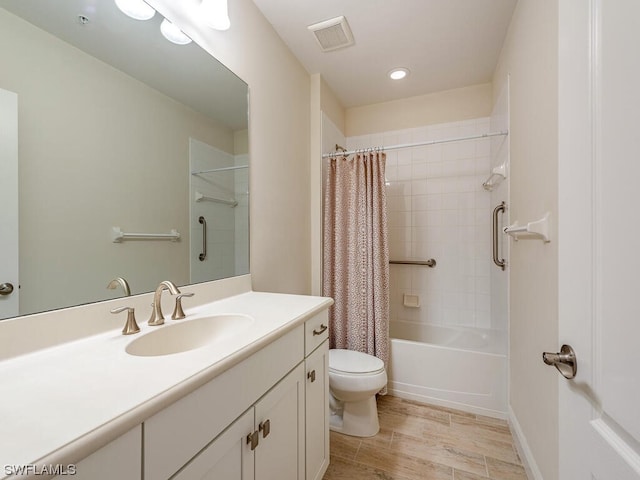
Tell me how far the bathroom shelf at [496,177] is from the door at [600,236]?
1.34m

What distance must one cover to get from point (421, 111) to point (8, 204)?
2.76 metres

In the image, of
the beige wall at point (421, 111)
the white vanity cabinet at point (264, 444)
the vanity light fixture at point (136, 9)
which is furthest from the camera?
the beige wall at point (421, 111)

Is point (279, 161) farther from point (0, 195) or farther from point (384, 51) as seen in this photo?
point (0, 195)

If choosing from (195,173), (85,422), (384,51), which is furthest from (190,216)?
(384,51)

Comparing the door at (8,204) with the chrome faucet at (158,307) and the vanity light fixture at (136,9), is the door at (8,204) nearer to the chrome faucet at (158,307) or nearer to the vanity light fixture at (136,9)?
the chrome faucet at (158,307)

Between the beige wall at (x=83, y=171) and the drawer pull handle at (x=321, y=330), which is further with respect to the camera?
the drawer pull handle at (x=321, y=330)

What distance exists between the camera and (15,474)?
12.5 inches

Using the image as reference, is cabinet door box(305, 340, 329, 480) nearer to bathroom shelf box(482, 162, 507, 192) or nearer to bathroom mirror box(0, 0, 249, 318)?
bathroom mirror box(0, 0, 249, 318)

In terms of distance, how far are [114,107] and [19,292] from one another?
62 cm

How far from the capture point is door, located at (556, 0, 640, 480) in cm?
42

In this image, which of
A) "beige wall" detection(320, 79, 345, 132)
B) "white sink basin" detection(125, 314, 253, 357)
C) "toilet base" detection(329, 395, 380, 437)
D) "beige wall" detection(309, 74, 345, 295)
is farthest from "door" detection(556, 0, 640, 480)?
"beige wall" detection(320, 79, 345, 132)

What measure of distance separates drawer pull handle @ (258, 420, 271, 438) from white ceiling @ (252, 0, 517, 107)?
6.54ft

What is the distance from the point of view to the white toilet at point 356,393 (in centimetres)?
162

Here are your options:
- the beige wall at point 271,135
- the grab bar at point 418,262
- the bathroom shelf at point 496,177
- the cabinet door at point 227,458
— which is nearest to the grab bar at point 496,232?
the bathroom shelf at point 496,177
